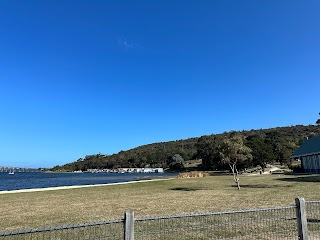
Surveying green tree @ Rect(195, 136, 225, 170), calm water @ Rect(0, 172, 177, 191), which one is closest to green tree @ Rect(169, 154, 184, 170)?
green tree @ Rect(195, 136, 225, 170)

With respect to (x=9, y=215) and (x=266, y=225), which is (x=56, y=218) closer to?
(x=9, y=215)

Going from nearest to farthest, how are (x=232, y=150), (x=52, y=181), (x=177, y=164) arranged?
(x=232, y=150)
(x=52, y=181)
(x=177, y=164)

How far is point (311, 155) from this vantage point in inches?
2163

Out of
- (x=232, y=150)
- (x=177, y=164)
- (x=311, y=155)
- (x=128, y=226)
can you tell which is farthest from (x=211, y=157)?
(x=128, y=226)

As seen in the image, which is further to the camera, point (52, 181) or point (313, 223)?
point (52, 181)

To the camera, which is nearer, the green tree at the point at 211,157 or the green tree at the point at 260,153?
the green tree at the point at 211,157

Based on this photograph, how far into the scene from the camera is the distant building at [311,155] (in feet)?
173

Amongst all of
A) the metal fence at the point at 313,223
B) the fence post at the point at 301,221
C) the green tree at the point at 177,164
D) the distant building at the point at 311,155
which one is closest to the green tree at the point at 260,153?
the distant building at the point at 311,155

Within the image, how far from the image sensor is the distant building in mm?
52844

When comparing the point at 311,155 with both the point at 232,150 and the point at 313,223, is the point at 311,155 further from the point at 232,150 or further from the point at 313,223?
the point at 313,223

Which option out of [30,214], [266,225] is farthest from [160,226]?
[30,214]

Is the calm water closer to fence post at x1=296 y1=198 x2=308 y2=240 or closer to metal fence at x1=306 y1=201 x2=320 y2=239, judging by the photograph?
metal fence at x1=306 y1=201 x2=320 y2=239

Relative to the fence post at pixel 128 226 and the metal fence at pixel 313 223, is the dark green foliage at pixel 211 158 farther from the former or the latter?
the fence post at pixel 128 226

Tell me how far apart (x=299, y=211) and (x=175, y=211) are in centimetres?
770
